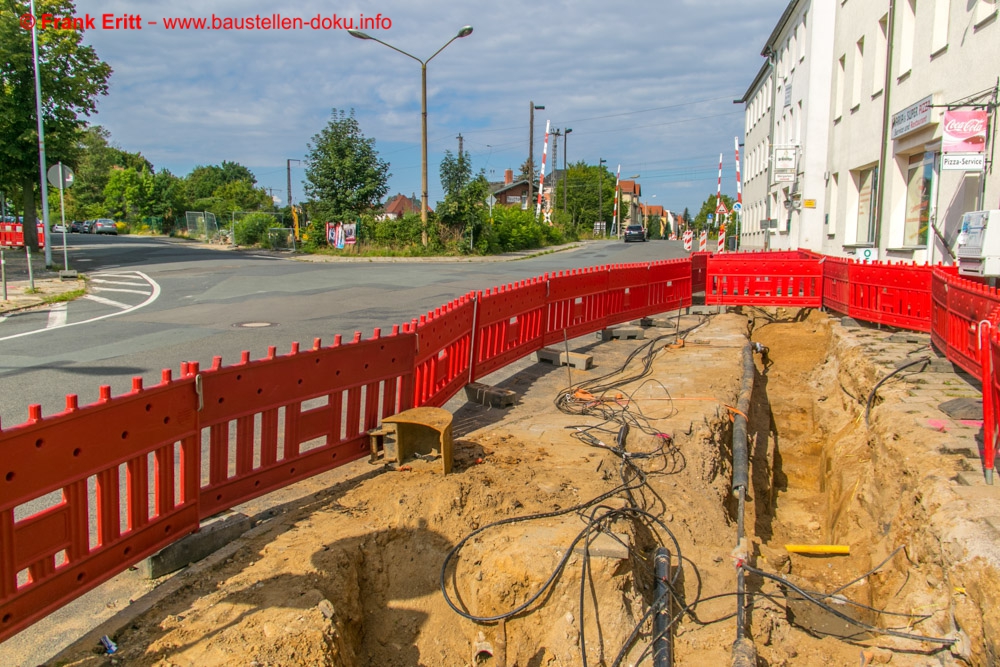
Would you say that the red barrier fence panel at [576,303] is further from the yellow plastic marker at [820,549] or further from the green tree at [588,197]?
the green tree at [588,197]

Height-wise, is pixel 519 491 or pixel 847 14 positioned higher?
pixel 847 14

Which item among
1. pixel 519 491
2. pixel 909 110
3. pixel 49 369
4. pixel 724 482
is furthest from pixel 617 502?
pixel 909 110

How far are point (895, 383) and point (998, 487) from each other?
3443 millimetres

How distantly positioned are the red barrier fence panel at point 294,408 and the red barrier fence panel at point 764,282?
38.3 ft

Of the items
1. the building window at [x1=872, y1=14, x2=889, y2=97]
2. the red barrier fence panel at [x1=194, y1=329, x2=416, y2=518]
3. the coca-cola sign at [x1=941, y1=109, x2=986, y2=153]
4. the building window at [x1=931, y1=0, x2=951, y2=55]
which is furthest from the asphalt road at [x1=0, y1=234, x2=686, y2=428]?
the building window at [x1=931, y1=0, x2=951, y2=55]

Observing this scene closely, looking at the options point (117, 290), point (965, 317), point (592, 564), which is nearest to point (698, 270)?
point (965, 317)

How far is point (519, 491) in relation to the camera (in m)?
5.11

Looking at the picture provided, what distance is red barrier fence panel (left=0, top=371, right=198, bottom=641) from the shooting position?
10.3 ft

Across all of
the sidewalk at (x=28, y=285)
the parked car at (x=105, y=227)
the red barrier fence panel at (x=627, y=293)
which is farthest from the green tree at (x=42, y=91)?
the parked car at (x=105, y=227)

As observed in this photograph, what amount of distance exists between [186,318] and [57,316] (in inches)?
99.5

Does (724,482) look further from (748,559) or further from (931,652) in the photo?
(931,652)

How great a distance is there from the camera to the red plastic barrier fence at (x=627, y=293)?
40.7ft

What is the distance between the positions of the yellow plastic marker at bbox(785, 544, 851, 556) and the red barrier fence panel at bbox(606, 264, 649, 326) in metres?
6.35

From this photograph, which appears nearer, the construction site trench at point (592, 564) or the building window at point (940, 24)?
the construction site trench at point (592, 564)
